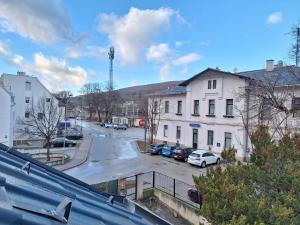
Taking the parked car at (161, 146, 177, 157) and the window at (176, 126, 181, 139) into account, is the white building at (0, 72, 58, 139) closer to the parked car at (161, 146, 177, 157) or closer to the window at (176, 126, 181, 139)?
the window at (176, 126, 181, 139)

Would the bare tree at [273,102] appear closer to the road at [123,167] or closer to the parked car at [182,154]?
the road at [123,167]

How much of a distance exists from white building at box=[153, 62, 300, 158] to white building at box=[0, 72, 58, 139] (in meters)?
24.3

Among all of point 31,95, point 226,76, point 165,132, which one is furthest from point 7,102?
point 226,76

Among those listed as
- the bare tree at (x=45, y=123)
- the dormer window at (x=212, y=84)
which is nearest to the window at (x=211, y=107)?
the dormer window at (x=212, y=84)

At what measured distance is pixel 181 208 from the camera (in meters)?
12.5

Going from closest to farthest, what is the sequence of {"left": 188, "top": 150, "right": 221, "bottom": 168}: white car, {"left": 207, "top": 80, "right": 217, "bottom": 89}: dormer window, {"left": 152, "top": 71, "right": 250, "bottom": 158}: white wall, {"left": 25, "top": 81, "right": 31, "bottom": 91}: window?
{"left": 188, "top": 150, "right": 221, "bottom": 168}: white car < {"left": 152, "top": 71, "right": 250, "bottom": 158}: white wall < {"left": 207, "top": 80, "right": 217, "bottom": 89}: dormer window < {"left": 25, "top": 81, "right": 31, "bottom": 91}: window

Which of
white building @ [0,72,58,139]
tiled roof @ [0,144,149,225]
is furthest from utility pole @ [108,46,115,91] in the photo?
tiled roof @ [0,144,149,225]

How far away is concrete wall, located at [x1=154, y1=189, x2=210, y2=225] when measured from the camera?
11720 millimetres

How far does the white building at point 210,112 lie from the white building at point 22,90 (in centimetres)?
2430

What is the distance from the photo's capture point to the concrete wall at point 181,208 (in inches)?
461

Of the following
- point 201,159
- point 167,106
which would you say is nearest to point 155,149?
point 201,159

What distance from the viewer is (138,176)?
1396 cm

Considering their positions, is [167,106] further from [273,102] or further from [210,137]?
[273,102]

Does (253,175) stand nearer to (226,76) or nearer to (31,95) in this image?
(226,76)
